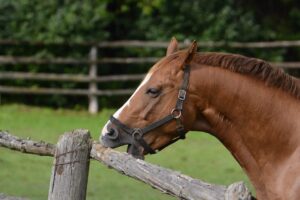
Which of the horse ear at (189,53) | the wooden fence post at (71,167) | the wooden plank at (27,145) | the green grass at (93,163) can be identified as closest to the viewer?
the horse ear at (189,53)

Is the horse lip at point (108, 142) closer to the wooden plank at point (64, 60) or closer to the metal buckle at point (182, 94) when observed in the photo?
the metal buckle at point (182, 94)

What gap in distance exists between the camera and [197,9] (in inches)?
859

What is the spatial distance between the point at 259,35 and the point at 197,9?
1882 millimetres

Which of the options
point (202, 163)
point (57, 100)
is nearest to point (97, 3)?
point (57, 100)

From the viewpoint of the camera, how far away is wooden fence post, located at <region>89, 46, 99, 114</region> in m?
20.3

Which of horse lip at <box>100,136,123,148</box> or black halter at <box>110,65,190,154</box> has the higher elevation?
black halter at <box>110,65,190,154</box>

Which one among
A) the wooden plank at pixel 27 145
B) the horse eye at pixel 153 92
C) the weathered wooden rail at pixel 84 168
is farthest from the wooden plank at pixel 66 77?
the horse eye at pixel 153 92

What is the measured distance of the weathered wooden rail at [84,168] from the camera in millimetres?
5141

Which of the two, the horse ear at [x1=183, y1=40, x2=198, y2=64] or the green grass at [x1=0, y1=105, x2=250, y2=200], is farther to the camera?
the green grass at [x1=0, y1=105, x2=250, y2=200]

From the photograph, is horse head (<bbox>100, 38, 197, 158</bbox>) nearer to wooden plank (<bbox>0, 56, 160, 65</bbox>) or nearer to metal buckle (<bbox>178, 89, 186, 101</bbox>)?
metal buckle (<bbox>178, 89, 186, 101</bbox>)

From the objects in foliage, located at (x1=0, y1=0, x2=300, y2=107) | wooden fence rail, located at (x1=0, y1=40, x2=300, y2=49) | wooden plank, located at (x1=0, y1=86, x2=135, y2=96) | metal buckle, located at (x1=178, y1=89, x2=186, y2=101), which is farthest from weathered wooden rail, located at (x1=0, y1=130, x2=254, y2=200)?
foliage, located at (x1=0, y1=0, x2=300, y2=107)

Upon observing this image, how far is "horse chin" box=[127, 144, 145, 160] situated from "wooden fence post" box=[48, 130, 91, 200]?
0.48 m

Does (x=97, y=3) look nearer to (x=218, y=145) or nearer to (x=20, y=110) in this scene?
(x=20, y=110)

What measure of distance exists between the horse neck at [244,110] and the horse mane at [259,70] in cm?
3
